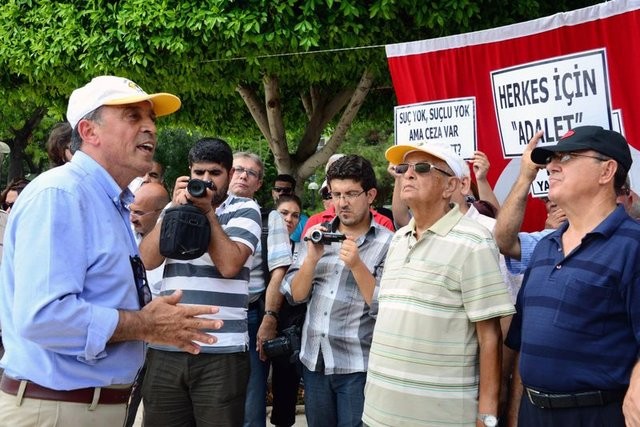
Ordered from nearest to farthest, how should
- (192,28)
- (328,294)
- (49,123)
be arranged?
(328,294), (192,28), (49,123)

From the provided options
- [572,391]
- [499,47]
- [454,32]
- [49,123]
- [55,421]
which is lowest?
[572,391]

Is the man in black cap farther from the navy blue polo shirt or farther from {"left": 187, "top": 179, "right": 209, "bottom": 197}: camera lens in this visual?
{"left": 187, "top": 179, "right": 209, "bottom": 197}: camera lens

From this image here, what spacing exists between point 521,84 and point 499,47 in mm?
370

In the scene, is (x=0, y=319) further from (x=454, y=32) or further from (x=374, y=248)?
(x=454, y=32)

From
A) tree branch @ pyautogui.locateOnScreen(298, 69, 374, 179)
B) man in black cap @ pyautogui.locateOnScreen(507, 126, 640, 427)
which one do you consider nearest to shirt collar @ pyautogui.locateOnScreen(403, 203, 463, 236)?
man in black cap @ pyautogui.locateOnScreen(507, 126, 640, 427)

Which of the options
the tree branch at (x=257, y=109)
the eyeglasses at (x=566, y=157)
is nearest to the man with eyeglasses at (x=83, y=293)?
the eyeglasses at (x=566, y=157)

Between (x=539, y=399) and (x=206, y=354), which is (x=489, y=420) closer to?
(x=539, y=399)

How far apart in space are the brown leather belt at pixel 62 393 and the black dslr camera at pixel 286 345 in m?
1.80

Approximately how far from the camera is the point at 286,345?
421 cm

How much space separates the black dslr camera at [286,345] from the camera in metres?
4.21

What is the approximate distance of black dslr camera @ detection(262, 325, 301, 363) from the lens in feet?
13.8

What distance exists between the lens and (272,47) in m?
6.90

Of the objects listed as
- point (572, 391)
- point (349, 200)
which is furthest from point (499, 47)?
point (572, 391)

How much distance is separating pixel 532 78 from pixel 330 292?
Result: 5.64 ft
